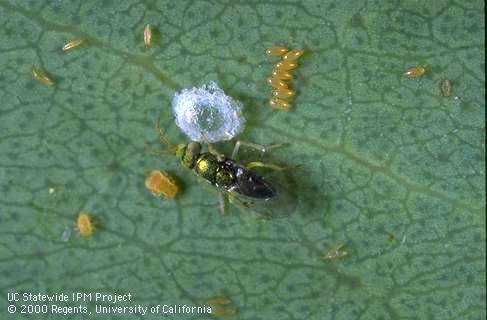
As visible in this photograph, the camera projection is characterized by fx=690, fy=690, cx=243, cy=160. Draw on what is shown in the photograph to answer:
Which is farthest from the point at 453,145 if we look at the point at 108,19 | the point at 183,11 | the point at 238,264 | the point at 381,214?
the point at 108,19

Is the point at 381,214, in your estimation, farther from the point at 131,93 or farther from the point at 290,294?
the point at 131,93

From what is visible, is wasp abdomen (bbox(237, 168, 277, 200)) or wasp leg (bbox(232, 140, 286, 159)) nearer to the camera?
wasp abdomen (bbox(237, 168, 277, 200))

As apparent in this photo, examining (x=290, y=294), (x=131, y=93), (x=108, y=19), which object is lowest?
(x=290, y=294)

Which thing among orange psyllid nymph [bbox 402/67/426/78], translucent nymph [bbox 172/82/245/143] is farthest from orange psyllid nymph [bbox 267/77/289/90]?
orange psyllid nymph [bbox 402/67/426/78]

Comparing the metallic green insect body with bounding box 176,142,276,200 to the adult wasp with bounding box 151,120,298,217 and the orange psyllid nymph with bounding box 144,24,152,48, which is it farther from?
the orange psyllid nymph with bounding box 144,24,152,48

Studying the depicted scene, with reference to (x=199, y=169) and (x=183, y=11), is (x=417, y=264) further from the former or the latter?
(x=183, y=11)

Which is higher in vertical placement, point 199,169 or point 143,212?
point 199,169

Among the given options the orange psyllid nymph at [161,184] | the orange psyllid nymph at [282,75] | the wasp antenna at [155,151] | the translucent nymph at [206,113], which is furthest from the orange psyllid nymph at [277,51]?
the orange psyllid nymph at [161,184]
